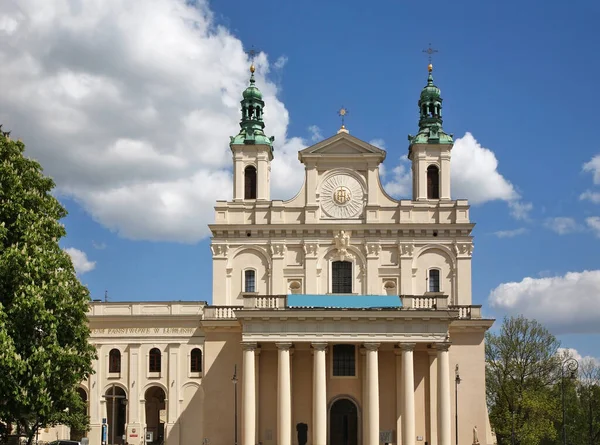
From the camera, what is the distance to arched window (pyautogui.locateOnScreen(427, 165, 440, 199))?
62.5m

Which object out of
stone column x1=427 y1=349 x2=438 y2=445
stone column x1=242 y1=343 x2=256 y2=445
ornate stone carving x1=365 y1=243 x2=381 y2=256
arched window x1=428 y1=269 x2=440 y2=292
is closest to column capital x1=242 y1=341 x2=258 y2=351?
stone column x1=242 y1=343 x2=256 y2=445

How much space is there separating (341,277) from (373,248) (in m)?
3.05

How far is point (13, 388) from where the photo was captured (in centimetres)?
3491

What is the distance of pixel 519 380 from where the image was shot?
72625mm

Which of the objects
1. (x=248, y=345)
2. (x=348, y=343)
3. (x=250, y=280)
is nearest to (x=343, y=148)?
(x=250, y=280)

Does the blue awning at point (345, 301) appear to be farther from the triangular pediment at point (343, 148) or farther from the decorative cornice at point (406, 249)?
the triangular pediment at point (343, 148)

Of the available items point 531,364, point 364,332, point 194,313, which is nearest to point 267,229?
point 194,313

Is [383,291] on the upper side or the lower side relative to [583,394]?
upper

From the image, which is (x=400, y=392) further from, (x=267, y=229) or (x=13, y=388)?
(x=13, y=388)

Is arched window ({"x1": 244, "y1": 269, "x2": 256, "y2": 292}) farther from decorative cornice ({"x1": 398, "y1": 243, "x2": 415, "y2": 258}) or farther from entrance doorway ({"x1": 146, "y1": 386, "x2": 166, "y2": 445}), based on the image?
decorative cornice ({"x1": 398, "y1": 243, "x2": 415, "y2": 258})

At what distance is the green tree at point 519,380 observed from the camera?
6938cm

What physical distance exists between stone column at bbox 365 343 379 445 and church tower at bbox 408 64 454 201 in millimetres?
13916

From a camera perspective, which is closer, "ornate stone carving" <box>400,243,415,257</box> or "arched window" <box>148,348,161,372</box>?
"ornate stone carving" <box>400,243,415,257</box>

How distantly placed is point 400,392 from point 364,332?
15.8 ft
